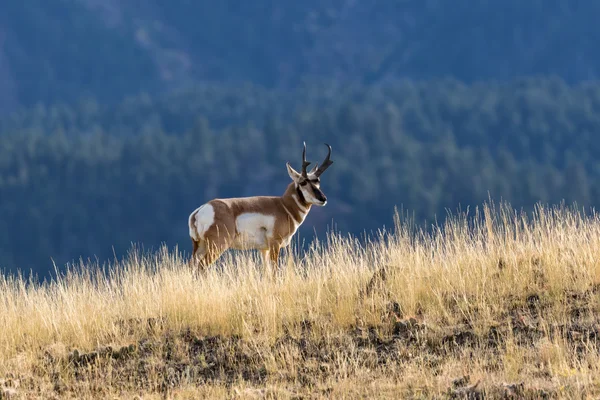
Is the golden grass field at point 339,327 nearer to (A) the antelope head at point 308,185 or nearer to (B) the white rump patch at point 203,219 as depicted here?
(B) the white rump patch at point 203,219

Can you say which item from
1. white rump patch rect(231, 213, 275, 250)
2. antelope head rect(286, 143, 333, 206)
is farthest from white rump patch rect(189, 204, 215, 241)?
antelope head rect(286, 143, 333, 206)

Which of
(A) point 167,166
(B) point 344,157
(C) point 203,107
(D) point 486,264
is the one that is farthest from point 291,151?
(D) point 486,264

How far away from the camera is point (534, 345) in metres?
7.16

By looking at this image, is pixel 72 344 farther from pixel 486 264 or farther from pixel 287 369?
pixel 486 264

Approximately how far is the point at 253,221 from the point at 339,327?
14.5 feet

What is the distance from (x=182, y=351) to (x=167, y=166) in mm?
155110

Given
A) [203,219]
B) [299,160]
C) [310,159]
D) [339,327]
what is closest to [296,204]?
[203,219]

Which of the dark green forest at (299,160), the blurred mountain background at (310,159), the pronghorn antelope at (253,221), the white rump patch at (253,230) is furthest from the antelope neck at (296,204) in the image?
the dark green forest at (299,160)

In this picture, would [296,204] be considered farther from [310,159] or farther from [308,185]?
[310,159]

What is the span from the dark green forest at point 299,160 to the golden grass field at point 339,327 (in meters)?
120

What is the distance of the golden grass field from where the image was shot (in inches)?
265

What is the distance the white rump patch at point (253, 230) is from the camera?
12156 mm

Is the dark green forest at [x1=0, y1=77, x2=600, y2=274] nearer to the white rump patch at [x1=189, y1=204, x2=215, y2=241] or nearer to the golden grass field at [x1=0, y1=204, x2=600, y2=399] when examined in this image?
the white rump patch at [x1=189, y1=204, x2=215, y2=241]

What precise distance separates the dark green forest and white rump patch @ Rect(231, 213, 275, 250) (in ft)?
386
